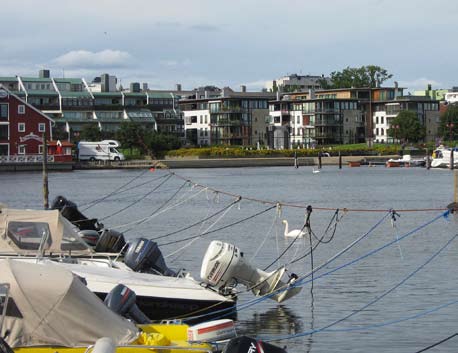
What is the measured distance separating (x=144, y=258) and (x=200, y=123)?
159 m

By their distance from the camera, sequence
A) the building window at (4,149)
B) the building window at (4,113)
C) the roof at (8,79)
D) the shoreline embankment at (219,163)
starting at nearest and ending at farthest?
the building window at (4,113) < the building window at (4,149) < the shoreline embankment at (219,163) < the roof at (8,79)

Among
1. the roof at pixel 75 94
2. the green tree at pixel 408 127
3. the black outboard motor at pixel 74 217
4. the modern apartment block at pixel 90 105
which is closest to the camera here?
the black outboard motor at pixel 74 217

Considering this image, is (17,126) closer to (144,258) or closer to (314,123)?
(314,123)

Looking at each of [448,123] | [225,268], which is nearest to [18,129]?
[448,123]

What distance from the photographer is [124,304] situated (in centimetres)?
1889

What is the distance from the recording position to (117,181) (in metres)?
111

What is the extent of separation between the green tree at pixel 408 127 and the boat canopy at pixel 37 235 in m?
144

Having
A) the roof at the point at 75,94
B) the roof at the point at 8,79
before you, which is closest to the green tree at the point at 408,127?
the roof at the point at 75,94

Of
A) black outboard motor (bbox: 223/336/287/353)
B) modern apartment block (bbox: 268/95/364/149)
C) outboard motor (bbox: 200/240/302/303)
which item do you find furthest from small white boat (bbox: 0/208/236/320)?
modern apartment block (bbox: 268/95/364/149)

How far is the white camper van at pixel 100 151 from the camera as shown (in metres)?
150

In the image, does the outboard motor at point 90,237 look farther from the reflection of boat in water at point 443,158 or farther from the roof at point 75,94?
the roof at point 75,94

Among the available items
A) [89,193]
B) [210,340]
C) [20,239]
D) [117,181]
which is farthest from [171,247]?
[117,181]

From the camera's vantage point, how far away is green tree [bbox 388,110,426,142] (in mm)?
165875

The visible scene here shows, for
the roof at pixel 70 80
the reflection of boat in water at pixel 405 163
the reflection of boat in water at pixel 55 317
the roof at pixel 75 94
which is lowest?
the reflection of boat in water at pixel 405 163
